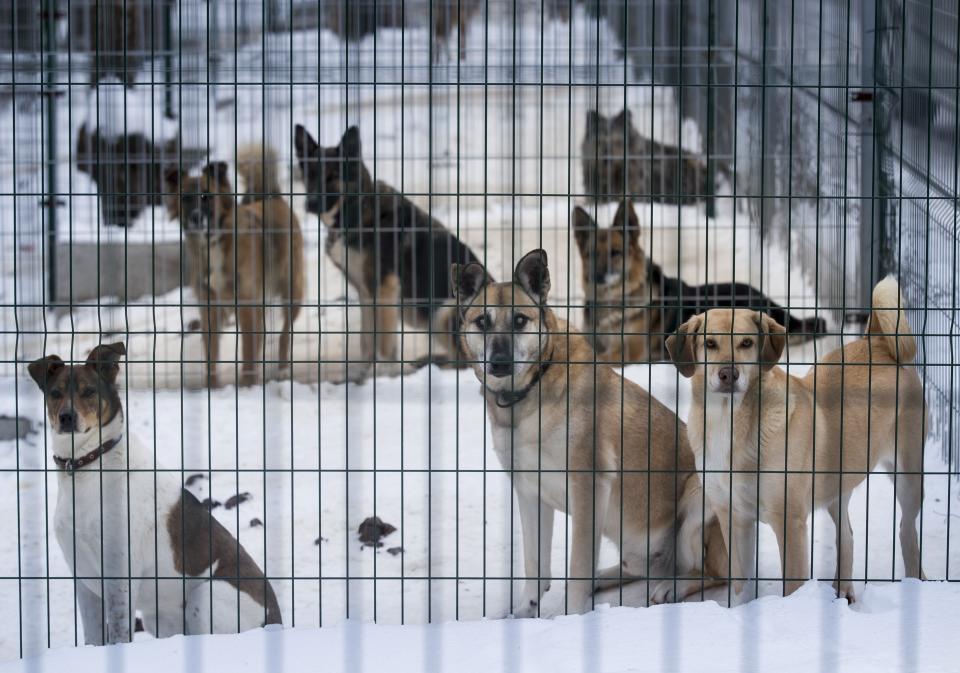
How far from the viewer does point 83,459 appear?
4828 mm

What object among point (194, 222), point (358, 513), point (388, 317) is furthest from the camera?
point (388, 317)

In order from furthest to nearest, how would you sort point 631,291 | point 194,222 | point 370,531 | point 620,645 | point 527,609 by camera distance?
point 631,291, point 194,222, point 370,531, point 527,609, point 620,645

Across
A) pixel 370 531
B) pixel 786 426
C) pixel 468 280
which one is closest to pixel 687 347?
pixel 786 426

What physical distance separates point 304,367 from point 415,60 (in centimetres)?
485

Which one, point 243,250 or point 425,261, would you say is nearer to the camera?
point 243,250

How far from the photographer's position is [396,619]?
5.22m

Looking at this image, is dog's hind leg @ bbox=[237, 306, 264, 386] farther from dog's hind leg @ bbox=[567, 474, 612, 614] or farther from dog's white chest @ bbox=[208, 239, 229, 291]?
dog's hind leg @ bbox=[567, 474, 612, 614]

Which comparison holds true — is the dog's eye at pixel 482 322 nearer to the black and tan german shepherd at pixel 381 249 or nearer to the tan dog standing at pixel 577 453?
the tan dog standing at pixel 577 453

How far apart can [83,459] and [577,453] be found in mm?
Answer: 1812

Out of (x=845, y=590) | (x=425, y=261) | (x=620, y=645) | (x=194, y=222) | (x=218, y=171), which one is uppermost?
(x=218, y=171)

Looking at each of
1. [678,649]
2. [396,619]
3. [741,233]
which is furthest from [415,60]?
[678,649]

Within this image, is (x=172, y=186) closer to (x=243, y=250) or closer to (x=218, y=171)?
(x=243, y=250)

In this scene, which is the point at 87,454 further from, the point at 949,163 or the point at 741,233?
the point at 741,233

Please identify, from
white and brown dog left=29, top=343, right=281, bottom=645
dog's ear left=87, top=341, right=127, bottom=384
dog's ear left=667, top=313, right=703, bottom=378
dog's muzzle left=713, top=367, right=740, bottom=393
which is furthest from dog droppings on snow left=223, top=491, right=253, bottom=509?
dog's muzzle left=713, top=367, right=740, bottom=393
